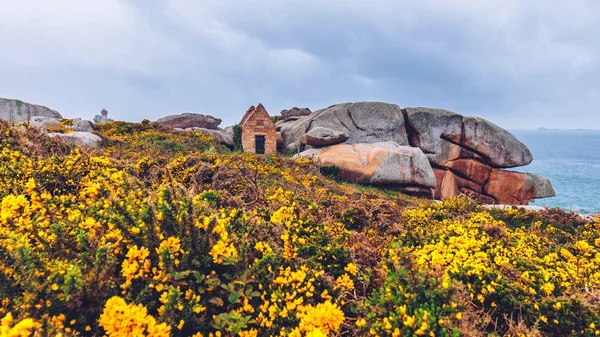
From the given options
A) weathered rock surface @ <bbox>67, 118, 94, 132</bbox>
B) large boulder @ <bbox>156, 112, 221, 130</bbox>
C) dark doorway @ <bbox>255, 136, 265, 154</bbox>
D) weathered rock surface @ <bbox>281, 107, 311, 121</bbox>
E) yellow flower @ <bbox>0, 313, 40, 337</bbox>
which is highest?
weathered rock surface @ <bbox>281, 107, 311, 121</bbox>

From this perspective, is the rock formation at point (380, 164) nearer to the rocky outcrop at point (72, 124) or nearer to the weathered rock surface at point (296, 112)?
the weathered rock surface at point (296, 112)

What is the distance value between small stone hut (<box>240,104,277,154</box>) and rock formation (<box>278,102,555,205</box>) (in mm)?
2079

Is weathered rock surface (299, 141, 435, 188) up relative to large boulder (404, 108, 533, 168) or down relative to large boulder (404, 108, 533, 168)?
down

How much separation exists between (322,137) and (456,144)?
47.7 feet

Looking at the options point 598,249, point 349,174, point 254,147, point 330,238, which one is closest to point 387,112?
point 349,174

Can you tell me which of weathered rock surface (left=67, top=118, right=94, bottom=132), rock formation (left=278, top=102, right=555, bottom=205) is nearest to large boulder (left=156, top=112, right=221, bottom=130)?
weathered rock surface (left=67, top=118, right=94, bottom=132)

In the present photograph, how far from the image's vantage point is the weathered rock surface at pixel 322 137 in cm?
2641

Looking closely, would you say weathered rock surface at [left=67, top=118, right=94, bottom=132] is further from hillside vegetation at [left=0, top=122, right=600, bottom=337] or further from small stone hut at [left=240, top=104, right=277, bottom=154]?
hillside vegetation at [left=0, top=122, right=600, bottom=337]

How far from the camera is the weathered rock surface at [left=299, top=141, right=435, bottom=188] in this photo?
2342 cm

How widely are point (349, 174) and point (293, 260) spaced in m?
19.8

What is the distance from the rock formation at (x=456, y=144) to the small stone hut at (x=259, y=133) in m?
2.08

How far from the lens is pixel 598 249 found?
→ 21.8ft

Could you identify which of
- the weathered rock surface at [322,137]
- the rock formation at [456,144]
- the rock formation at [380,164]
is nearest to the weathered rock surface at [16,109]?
the rock formation at [456,144]

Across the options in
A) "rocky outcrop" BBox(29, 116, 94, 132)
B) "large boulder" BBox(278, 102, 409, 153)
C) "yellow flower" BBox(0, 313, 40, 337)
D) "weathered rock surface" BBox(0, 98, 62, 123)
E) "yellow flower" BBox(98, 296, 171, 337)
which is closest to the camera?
"yellow flower" BBox(0, 313, 40, 337)
